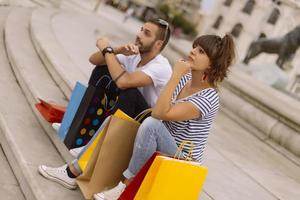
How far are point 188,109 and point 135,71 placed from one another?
0.82 meters

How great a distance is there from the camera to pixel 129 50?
4.30m

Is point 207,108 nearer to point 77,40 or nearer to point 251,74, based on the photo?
point 77,40

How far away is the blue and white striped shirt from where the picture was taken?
3549 millimetres

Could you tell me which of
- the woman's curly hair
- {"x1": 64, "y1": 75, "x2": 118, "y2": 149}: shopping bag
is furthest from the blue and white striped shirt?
{"x1": 64, "y1": 75, "x2": 118, "y2": 149}: shopping bag

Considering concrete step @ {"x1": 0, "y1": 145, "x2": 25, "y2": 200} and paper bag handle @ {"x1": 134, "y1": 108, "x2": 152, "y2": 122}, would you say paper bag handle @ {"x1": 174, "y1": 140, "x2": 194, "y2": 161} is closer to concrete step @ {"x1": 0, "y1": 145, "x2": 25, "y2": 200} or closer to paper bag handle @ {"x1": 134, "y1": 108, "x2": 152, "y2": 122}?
paper bag handle @ {"x1": 134, "y1": 108, "x2": 152, "y2": 122}

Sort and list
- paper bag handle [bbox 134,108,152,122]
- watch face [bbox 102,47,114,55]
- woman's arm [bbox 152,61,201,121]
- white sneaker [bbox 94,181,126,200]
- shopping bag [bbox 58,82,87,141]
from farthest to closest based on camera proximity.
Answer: shopping bag [bbox 58,82,87,141] → watch face [bbox 102,47,114,55] → paper bag handle [bbox 134,108,152,122] → white sneaker [bbox 94,181,126,200] → woman's arm [bbox 152,61,201,121]

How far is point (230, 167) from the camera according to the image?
5371mm

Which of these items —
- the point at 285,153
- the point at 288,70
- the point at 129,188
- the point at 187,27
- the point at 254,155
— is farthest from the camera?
the point at 187,27

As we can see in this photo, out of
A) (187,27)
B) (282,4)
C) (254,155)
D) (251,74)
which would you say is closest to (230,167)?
(254,155)

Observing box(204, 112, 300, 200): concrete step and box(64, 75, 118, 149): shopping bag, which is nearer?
box(64, 75, 118, 149): shopping bag

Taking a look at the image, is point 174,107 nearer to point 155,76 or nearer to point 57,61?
point 155,76

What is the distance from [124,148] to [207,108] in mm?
614

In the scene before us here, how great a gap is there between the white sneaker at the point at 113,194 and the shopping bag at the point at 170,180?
10.2 inches

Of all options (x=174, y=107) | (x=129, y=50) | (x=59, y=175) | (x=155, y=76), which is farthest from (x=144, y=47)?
(x=59, y=175)
